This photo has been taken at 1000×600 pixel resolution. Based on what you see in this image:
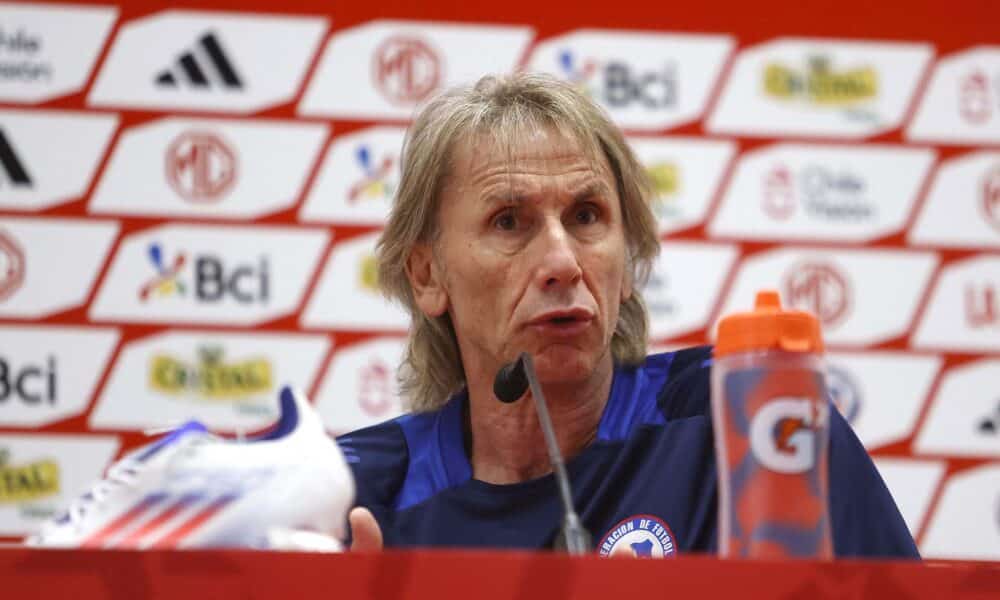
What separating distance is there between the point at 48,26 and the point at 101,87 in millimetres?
201

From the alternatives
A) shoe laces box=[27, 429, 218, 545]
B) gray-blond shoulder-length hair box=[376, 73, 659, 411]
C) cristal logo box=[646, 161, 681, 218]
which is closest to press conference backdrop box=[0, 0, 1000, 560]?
cristal logo box=[646, 161, 681, 218]

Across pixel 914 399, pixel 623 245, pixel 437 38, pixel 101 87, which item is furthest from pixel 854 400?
pixel 101 87

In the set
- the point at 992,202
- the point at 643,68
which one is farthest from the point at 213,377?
the point at 992,202

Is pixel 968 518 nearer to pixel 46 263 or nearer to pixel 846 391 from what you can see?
pixel 846 391

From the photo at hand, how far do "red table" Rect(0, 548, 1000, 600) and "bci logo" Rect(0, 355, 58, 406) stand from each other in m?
2.52

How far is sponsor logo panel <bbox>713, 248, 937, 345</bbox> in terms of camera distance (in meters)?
3.22

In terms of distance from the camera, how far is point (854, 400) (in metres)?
3.18

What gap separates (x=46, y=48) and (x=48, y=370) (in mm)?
802

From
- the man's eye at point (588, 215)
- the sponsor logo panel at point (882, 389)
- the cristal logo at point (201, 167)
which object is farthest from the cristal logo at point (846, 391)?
the man's eye at point (588, 215)

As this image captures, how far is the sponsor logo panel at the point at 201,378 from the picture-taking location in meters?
3.13

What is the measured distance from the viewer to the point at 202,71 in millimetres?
3262

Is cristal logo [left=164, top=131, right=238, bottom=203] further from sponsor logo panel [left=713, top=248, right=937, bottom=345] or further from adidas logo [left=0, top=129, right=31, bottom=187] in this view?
sponsor logo panel [left=713, top=248, right=937, bottom=345]

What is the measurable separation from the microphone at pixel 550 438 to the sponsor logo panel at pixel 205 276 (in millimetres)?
1831

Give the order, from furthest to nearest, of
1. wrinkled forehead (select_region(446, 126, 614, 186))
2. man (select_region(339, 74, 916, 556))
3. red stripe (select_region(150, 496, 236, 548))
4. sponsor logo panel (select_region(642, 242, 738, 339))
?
1. sponsor logo panel (select_region(642, 242, 738, 339))
2. wrinkled forehead (select_region(446, 126, 614, 186))
3. man (select_region(339, 74, 916, 556))
4. red stripe (select_region(150, 496, 236, 548))
